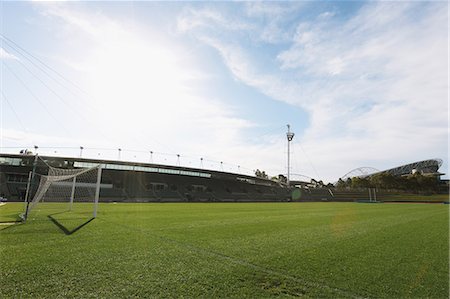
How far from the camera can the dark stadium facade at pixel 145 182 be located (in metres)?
48.9

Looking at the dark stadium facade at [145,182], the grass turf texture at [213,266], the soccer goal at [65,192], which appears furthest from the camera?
the dark stadium facade at [145,182]

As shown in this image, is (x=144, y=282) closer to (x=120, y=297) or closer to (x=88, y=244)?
(x=120, y=297)

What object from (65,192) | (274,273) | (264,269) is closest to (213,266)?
(264,269)

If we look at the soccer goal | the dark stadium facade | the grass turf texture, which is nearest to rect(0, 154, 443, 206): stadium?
the dark stadium facade

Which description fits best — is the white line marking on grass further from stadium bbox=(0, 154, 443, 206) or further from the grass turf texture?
stadium bbox=(0, 154, 443, 206)

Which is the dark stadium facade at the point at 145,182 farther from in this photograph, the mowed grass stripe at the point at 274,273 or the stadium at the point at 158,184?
the mowed grass stripe at the point at 274,273

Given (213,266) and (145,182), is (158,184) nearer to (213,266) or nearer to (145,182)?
(145,182)

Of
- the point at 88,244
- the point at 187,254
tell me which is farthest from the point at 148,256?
the point at 88,244

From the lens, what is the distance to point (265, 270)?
17.9 ft

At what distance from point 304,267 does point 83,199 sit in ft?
140

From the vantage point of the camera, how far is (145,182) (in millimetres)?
59500

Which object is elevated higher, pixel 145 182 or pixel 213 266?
pixel 145 182

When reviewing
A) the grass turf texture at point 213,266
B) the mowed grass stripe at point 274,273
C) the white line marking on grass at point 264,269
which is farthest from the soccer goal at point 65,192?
the mowed grass stripe at point 274,273

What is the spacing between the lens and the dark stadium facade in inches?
1927
